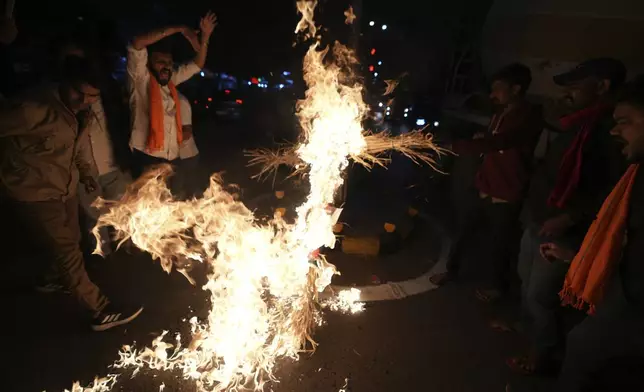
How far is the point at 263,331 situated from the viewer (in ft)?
13.5

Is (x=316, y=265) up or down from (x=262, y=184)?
up

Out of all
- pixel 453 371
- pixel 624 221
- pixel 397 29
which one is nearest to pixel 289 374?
pixel 453 371

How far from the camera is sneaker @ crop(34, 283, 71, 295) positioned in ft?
16.0

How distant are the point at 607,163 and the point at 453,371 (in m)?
2.34

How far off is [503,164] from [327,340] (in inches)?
110

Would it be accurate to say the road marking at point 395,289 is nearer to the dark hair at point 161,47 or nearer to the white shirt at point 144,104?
the white shirt at point 144,104

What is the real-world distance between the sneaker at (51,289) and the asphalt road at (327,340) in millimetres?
88

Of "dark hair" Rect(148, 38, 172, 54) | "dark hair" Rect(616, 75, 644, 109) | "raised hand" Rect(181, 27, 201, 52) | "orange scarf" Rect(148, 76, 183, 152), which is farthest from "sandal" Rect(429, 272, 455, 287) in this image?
"dark hair" Rect(148, 38, 172, 54)

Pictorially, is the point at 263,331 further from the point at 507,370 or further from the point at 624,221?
the point at 624,221

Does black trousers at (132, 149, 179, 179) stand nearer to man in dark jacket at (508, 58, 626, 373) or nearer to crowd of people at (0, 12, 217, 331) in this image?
crowd of people at (0, 12, 217, 331)

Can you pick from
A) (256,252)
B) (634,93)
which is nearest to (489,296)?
(256,252)

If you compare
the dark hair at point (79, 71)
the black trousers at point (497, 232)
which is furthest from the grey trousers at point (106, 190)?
the black trousers at point (497, 232)

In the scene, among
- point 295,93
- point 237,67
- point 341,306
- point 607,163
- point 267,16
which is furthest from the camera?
point 237,67

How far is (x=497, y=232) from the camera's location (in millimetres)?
4988
